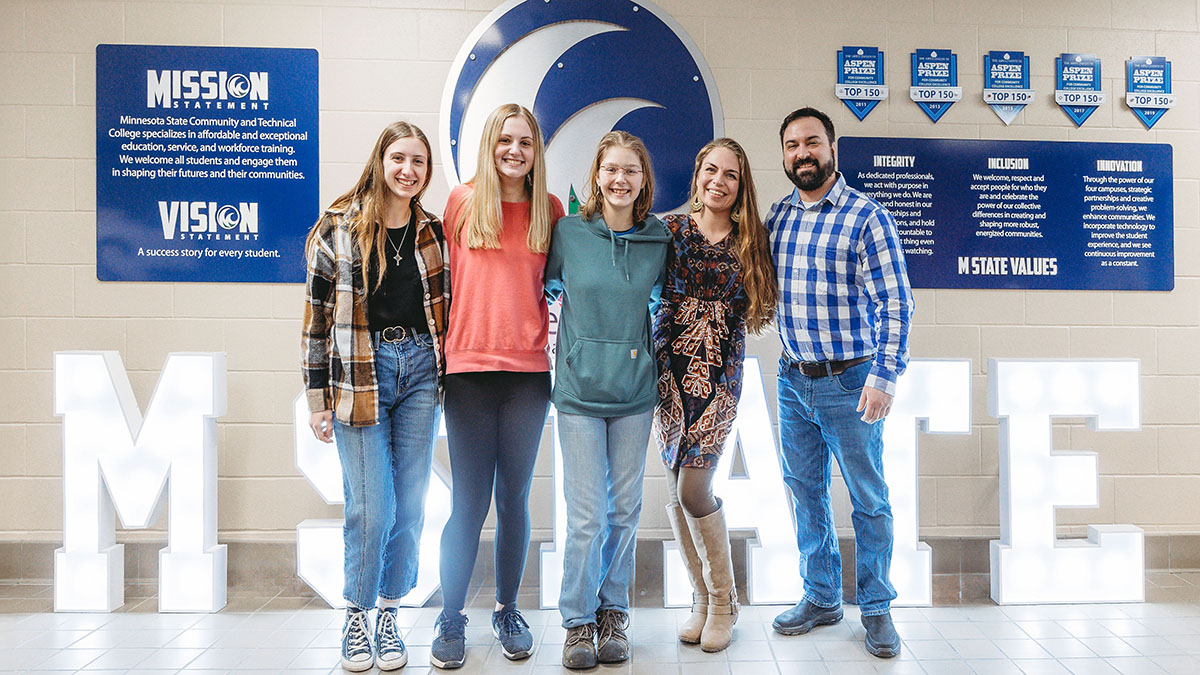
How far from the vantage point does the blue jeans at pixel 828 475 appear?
220cm

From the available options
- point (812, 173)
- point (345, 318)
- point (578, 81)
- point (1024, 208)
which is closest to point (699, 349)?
point (812, 173)

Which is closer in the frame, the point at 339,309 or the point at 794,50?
the point at 339,309

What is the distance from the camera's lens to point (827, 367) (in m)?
2.21

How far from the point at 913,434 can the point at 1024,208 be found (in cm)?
101

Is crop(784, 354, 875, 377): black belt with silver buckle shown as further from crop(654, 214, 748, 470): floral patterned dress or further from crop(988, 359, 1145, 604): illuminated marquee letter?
crop(988, 359, 1145, 604): illuminated marquee letter

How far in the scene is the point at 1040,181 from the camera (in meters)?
2.91

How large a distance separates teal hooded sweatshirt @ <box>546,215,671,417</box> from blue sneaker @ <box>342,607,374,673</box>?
0.79 metres

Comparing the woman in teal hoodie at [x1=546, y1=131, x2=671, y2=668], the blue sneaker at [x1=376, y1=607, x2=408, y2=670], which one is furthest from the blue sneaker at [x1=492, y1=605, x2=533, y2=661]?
the blue sneaker at [x1=376, y1=607, x2=408, y2=670]

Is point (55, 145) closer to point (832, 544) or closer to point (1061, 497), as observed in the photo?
point (832, 544)

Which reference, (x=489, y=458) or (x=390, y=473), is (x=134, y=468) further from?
(x=489, y=458)

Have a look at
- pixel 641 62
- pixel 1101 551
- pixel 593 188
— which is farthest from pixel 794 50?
pixel 1101 551

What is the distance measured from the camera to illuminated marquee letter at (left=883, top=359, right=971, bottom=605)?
8.45 feet

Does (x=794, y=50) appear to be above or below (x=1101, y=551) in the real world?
above

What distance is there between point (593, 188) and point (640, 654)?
1297 mm
